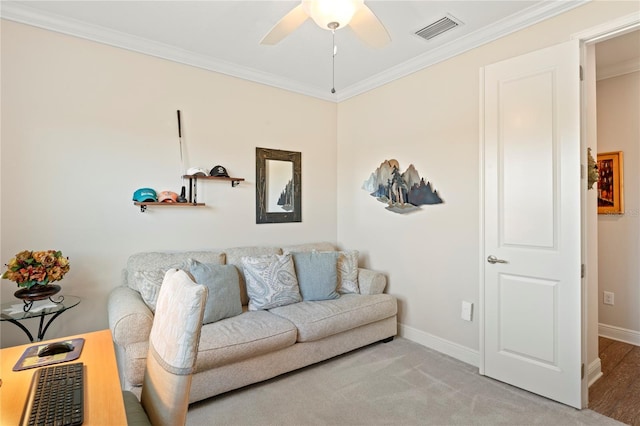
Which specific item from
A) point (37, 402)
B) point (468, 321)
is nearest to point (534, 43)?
point (468, 321)

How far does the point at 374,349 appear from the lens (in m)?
3.11

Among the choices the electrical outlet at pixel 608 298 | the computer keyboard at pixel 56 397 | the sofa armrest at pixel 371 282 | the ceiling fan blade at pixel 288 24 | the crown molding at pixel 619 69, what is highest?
the crown molding at pixel 619 69

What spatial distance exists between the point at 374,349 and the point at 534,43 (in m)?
2.78

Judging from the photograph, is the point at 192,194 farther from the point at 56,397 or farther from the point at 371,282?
the point at 56,397

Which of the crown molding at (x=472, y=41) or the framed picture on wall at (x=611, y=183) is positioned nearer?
the crown molding at (x=472, y=41)

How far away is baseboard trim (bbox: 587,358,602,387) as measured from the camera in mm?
2512

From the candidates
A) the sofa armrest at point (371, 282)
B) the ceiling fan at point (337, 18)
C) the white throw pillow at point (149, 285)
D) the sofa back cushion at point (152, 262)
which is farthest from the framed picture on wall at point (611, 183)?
the white throw pillow at point (149, 285)

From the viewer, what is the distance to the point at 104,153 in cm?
274

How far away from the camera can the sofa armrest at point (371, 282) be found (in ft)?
10.8

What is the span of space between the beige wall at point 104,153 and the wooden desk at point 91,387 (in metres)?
1.46

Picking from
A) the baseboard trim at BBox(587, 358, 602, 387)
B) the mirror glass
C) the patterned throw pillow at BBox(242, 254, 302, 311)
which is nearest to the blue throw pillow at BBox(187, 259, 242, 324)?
the patterned throw pillow at BBox(242, 254, 302, 311)

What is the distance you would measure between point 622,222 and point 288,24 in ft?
12.0

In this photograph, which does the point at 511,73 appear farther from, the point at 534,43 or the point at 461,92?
the point at 461,92

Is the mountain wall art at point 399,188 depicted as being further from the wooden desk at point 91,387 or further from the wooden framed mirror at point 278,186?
the wooden desk at point 91,387
